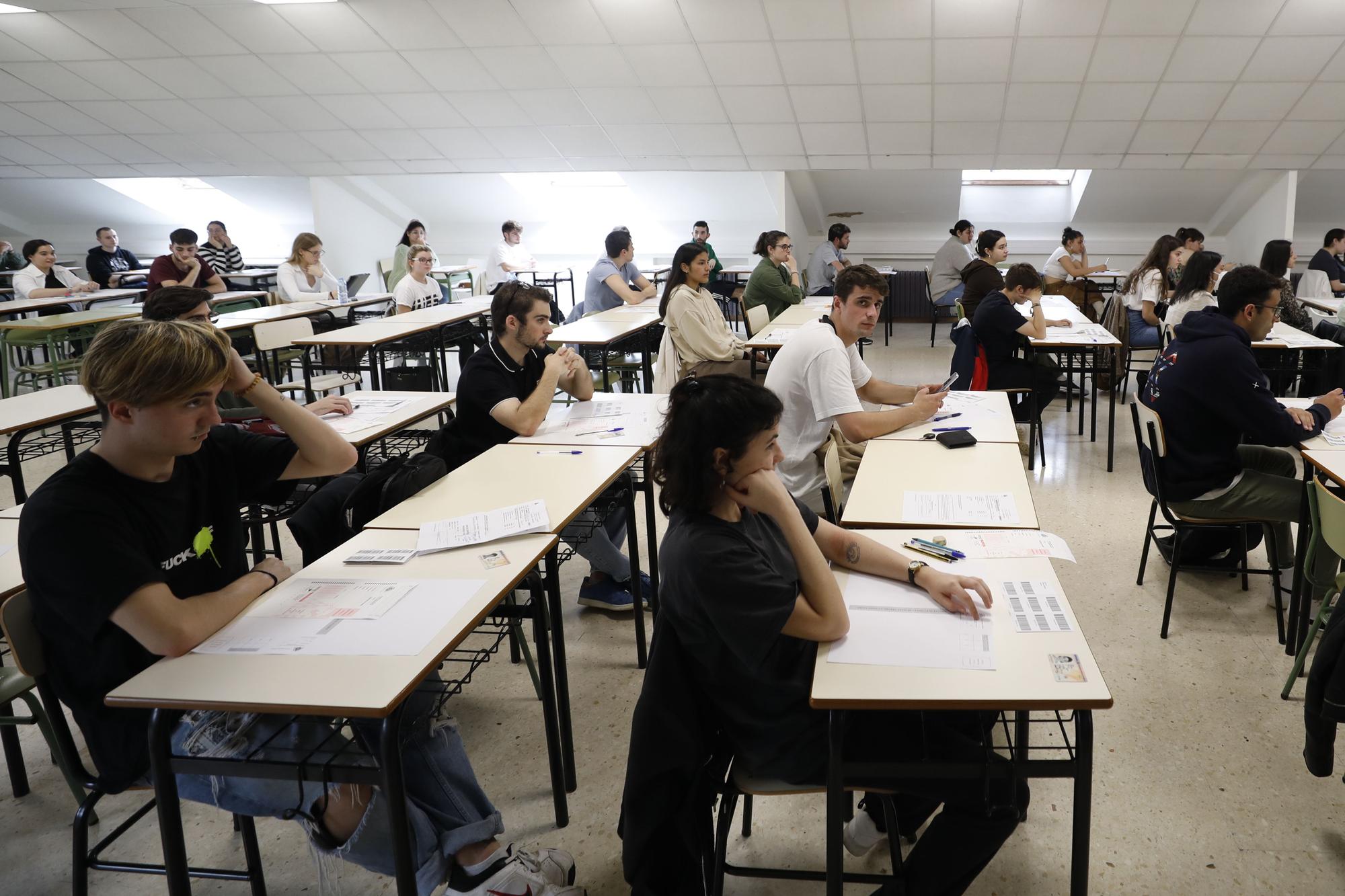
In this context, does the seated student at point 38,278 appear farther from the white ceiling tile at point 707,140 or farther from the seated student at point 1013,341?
the seated student at point 1013,341

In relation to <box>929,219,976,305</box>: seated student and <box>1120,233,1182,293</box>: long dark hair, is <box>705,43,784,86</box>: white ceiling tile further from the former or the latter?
<box>1120,233,1182,293</box>: long dark hair

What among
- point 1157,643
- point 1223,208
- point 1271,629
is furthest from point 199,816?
point 1223,208

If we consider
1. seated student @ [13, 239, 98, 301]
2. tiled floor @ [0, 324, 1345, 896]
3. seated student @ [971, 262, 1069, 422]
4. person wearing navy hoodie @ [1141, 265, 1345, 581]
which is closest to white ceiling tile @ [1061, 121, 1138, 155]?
seated student @ [971, 262, 1069, 422]

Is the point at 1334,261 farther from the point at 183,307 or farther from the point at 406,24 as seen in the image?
the point at 183,307

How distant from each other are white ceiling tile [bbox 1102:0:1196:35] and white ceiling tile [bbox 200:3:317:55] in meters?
6.24

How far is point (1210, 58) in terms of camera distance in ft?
22.2

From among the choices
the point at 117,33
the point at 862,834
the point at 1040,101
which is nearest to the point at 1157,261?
the point at 1040,101

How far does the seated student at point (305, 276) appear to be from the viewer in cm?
668

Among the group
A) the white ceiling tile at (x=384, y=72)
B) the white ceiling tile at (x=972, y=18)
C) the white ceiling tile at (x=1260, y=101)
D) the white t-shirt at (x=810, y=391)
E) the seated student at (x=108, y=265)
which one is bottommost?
the white t-shirt at (x=810, y=391)

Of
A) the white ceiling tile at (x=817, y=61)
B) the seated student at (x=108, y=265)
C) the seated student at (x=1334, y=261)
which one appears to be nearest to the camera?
the seated student at (x=1334, y=261)

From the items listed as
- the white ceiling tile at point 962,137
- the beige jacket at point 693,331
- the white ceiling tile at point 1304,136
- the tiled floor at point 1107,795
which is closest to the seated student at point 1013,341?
the beige jacket at point 693,331

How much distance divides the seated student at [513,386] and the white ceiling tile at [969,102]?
18.3ft

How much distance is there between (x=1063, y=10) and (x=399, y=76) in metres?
5.36

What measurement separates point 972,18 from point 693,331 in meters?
3.96
